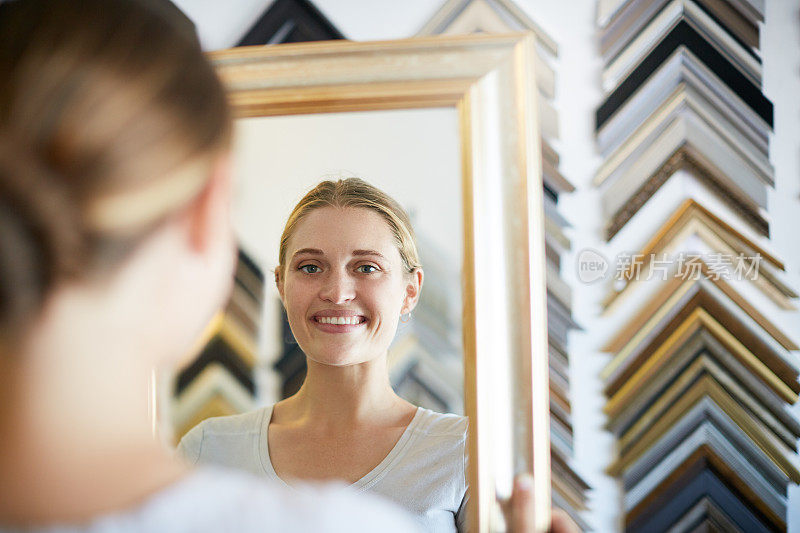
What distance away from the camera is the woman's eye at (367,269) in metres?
0.56

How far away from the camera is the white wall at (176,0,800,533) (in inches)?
29.4

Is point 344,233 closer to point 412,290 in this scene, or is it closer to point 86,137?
point 412,290

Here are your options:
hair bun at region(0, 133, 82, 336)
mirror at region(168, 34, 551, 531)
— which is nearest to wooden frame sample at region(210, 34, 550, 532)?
mirror at region(168, 34, 551, 531)

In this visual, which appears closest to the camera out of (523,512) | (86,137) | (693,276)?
(86,137)

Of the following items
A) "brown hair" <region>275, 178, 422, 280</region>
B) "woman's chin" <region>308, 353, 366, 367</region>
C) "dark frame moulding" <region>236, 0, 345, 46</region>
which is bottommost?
"woman's chin" <region>308, 353, 366, 367</region>

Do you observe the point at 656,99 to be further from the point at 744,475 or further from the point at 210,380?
the point at 210,380

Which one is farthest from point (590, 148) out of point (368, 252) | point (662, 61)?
point (368, 252)

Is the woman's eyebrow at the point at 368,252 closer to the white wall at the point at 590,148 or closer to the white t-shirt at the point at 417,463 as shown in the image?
the white t-shirt at the point at 417,463

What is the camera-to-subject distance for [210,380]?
0.61m

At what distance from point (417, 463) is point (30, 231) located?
15.3 inches

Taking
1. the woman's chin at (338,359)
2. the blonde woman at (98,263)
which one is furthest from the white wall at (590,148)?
the blonde woman at (98,263)

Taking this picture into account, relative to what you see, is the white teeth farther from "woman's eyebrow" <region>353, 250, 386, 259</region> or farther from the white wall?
the white wall

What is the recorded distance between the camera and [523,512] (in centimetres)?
53

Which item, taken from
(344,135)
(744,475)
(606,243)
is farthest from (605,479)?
(344,135)
